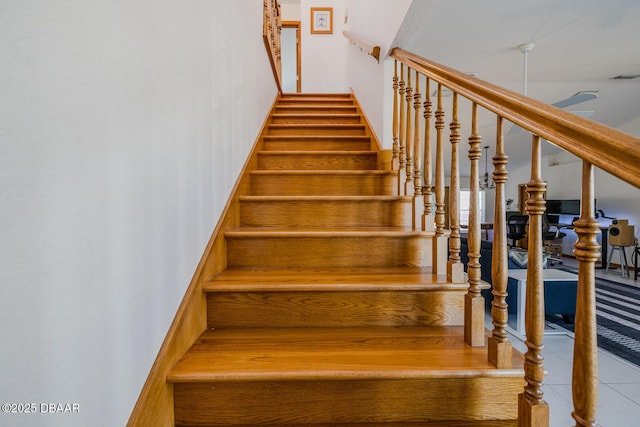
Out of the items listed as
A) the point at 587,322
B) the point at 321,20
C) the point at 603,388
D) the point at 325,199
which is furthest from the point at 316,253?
the point at 321,20

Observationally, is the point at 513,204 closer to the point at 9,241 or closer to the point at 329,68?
the point at 329,68

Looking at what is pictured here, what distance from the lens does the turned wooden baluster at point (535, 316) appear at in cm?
84

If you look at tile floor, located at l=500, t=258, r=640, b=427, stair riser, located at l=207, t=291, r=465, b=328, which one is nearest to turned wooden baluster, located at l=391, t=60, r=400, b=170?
stair riser, located at l=207, t=291, r=465, b=328

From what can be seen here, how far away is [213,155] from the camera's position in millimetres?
1500

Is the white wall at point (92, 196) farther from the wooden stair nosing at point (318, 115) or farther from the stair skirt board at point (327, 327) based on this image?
the wooden stair nosing at point (318, 115)

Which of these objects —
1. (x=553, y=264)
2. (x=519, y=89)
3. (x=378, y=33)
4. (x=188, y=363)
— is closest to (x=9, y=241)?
(x=188, y=363)

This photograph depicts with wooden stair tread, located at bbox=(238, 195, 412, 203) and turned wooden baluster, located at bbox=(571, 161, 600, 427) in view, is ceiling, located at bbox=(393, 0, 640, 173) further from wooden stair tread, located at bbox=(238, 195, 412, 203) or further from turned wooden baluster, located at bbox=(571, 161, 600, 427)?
turned wooden baluster, located at bbox=(571, 161, 600, 427)

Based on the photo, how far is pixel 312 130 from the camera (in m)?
3.07

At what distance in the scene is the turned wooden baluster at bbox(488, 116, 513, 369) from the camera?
3.32 ft

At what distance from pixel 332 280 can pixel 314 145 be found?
1.66 metres

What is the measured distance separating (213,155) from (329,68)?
5149 mm

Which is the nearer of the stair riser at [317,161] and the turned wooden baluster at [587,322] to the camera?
the turned wooden baluster at [587,322]

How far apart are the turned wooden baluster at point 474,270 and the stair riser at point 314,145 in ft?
5.50

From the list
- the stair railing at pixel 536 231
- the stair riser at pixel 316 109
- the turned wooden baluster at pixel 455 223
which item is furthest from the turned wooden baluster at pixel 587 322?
the stair riser at pixel 316 109
